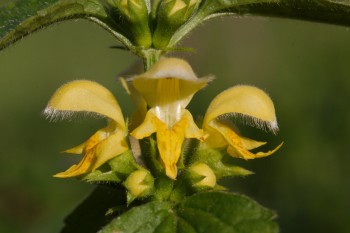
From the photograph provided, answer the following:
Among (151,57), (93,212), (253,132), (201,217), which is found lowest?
(253,132)

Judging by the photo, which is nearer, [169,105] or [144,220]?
[144,220]

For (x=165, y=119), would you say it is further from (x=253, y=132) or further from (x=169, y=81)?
(x=253, y=132)

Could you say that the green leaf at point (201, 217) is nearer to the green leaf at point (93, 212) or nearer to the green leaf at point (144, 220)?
the green leaf at point (144, 220)

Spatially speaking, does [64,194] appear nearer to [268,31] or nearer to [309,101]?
[309,101]

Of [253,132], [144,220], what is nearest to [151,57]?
[144,220]

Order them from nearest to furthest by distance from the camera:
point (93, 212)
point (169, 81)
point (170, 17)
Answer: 1. point (170, 17)
2. point (169, 81)
3. point (93, 212)

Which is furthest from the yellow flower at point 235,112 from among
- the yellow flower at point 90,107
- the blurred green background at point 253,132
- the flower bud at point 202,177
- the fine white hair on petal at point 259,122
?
the blurred green background at point 253,132

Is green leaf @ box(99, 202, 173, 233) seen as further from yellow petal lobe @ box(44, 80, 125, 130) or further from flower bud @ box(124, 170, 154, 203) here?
yellow petal lobe @ box(44, 80, 125, 130)
